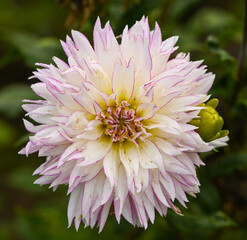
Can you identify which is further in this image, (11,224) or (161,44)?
(11,224)

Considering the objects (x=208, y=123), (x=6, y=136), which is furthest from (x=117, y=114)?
(x=6, y=136)

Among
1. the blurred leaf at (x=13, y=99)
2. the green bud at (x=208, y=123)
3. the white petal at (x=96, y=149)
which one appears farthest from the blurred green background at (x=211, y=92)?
the white petal at (x=96, y=149)

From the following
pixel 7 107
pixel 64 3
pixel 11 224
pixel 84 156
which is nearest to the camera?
pixel 84 156

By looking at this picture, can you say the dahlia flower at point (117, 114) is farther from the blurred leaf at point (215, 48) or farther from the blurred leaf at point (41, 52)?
the blurred leaf at point (41, 52)

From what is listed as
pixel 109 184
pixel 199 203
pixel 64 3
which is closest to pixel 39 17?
pixel 64 3

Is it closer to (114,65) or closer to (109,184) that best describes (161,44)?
(114,65)

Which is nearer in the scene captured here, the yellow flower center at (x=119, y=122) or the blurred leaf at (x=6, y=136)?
the yellow flower center at (x=119, y=122)

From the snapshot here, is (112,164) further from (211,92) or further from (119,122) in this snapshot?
(211,92)

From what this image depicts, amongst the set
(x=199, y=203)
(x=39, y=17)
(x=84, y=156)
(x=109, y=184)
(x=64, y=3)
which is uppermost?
(x=39, y=17)
